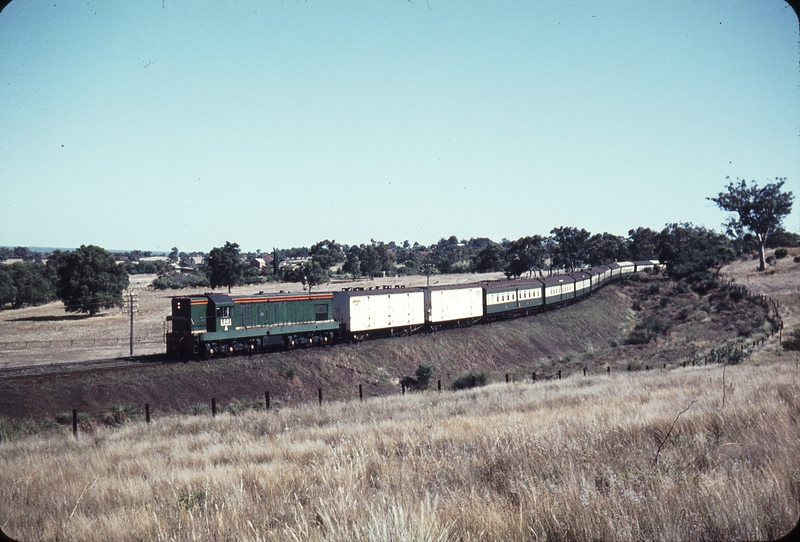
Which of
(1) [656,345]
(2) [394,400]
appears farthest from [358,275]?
(2) [394,400]

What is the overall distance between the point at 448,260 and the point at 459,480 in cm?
13920

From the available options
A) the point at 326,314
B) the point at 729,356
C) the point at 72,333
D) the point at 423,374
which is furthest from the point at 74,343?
the point at 729,356

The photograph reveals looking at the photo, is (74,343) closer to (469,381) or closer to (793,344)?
(469,381)

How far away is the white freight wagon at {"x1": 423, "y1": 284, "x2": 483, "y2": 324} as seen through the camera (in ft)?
137

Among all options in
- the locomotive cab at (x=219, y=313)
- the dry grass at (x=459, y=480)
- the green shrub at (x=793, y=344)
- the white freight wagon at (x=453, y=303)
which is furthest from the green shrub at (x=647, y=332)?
the dry grass at (x=459, y=480)

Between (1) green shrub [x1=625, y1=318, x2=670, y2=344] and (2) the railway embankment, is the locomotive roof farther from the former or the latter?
(1) green shrub [x1=625, y1=318, x2=670, y2=344]

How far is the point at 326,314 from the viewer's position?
35.7 m

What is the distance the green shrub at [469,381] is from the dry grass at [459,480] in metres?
15.7

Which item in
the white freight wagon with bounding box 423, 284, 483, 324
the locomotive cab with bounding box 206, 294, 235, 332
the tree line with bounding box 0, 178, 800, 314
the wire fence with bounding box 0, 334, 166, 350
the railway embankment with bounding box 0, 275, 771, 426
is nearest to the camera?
the railway embankment with bounding box 0, 275, 771, 426

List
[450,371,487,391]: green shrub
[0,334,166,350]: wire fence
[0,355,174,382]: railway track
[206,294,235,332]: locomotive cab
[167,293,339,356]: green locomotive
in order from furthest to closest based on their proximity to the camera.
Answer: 1. [0,334,166,350]: wire fence
2. [206,294,235,332]: locomotive cab
3. [167,293,339,356]: green locomotive
4. [450,371,487,391]: green shrub
5. [0,355,174,382]: railway track

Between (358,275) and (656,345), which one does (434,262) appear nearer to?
(358,275)

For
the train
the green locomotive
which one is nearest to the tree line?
the train

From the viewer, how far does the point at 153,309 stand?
7294cm

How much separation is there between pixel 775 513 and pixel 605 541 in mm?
1436
